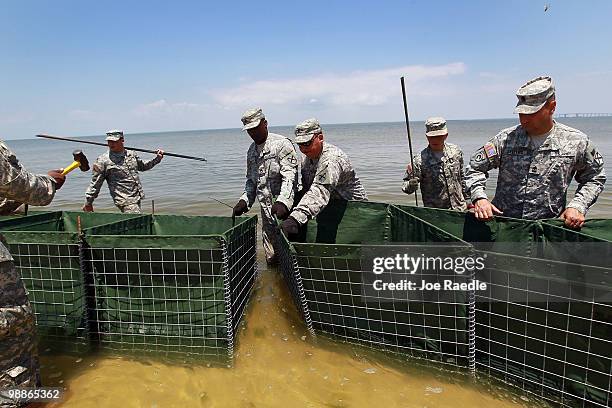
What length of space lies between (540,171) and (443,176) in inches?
66.7

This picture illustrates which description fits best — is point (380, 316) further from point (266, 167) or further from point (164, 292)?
point (266, 167)

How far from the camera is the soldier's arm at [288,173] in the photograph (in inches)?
157

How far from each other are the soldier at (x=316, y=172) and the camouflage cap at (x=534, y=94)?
158cm

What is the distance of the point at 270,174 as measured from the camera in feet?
15.3

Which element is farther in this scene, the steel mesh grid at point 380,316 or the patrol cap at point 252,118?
the patrol cap at point 252,118

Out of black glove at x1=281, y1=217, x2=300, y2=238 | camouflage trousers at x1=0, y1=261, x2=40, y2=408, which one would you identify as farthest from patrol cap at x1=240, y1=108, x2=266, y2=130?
camouflage trousers at x1=0, y1=261, x2=40, y2=408

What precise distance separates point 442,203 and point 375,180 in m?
11.7

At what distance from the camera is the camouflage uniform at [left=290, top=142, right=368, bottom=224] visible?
3.61 meters

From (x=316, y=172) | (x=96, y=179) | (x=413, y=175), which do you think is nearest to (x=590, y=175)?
(x=413, y=175)

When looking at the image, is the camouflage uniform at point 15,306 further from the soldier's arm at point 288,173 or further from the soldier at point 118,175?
the soldier at point 118,175

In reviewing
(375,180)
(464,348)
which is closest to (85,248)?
(464,348)

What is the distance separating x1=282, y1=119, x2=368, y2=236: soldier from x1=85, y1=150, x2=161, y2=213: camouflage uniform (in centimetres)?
361

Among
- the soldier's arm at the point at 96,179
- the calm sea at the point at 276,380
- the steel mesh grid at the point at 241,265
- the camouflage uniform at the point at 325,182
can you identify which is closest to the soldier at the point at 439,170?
the camouflage uniform at the point at 325,182

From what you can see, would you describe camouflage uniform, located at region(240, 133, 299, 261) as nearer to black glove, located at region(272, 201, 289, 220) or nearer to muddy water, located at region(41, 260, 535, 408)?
black glove, located at region(272, 201, 289, 220)
